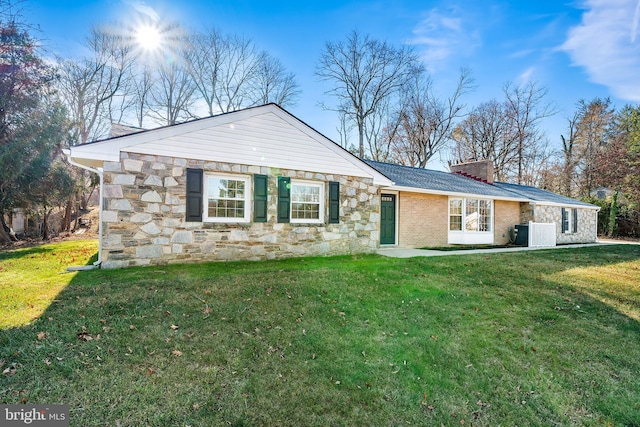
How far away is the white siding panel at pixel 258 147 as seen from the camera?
7340 mm

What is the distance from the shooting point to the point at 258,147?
824 centimetres

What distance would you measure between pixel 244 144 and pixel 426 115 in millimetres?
22586

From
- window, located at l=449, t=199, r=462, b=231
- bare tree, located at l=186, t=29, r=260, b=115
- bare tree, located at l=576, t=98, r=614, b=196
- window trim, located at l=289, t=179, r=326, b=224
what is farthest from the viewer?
bare tree, located at l=576, t=98, r=614, b=196

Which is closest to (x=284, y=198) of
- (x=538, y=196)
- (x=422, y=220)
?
(x=422, y=220)

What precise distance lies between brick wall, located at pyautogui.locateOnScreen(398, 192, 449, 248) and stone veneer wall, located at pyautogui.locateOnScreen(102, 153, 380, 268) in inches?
157

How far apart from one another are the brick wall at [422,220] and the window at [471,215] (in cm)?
54

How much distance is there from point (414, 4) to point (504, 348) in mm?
9859

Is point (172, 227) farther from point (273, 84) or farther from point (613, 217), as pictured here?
point (613, 217)

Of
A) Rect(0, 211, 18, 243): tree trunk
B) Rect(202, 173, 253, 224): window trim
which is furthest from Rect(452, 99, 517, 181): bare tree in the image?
Rect(0, 211, 18, 243): tree trunk

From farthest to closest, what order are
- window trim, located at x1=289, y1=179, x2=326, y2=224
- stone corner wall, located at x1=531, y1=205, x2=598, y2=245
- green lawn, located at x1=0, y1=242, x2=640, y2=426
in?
stone corner wall, located at x1=531, y1=205, x2=598, y2=245 < window trim, located at x1=289, y1=179, x2=326, y2=224 < green lawn, located at x1=0, y1=242, x2=640, y2=426

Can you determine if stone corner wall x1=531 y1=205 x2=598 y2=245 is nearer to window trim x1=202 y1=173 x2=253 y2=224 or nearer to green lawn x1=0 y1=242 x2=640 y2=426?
green lawn x1=0 y1=242 x2=640 y2=426

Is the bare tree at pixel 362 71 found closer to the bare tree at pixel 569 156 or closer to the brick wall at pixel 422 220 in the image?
the brick wall at pixel 422 220

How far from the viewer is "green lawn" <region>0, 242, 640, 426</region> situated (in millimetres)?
2854

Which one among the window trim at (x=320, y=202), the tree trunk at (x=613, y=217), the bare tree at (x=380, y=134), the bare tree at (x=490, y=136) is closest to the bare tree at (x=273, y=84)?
the bare tree at (x=380, y=134)
